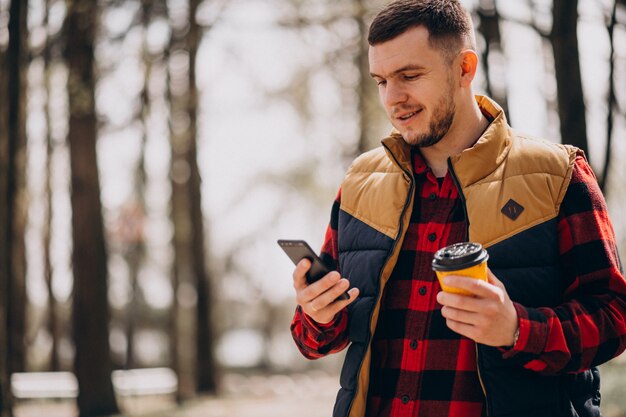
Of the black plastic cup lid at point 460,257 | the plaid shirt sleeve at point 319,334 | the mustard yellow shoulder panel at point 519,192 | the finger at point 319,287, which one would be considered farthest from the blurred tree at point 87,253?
the black plastic cup lid at point 460,257

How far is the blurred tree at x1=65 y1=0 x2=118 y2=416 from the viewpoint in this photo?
11.9 m

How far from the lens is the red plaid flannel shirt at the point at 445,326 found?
7.57ft

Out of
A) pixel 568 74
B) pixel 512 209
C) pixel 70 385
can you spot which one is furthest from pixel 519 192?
pixel 70 385

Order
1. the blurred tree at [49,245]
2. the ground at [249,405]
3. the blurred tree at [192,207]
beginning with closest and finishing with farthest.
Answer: the ground at [249,405] → the blurred tree at [192,207] → the blurred tree at [49,245]

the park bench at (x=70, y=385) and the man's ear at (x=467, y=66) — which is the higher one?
the man's ear at (x=467, y=66)

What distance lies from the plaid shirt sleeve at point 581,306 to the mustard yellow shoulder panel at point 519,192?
6cm

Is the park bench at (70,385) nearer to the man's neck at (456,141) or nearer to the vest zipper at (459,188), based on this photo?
the man's neck at (456,141)

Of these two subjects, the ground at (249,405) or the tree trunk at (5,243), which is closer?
the tree trunk at (5,243)

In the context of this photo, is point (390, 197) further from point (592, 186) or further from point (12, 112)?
point (12, 112)

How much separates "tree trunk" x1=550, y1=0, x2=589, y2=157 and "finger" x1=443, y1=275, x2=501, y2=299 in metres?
5.01

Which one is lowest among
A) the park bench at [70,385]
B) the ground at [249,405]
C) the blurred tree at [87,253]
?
the park bench at [70,385]

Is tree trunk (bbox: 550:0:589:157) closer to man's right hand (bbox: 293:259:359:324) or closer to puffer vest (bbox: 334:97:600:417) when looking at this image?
puffer vest (bbox: 334:97:600:417)

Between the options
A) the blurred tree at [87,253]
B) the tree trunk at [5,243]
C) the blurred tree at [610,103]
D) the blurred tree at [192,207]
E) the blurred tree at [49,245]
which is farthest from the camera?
the blurred tree at [49,245]

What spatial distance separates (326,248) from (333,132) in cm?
1355
